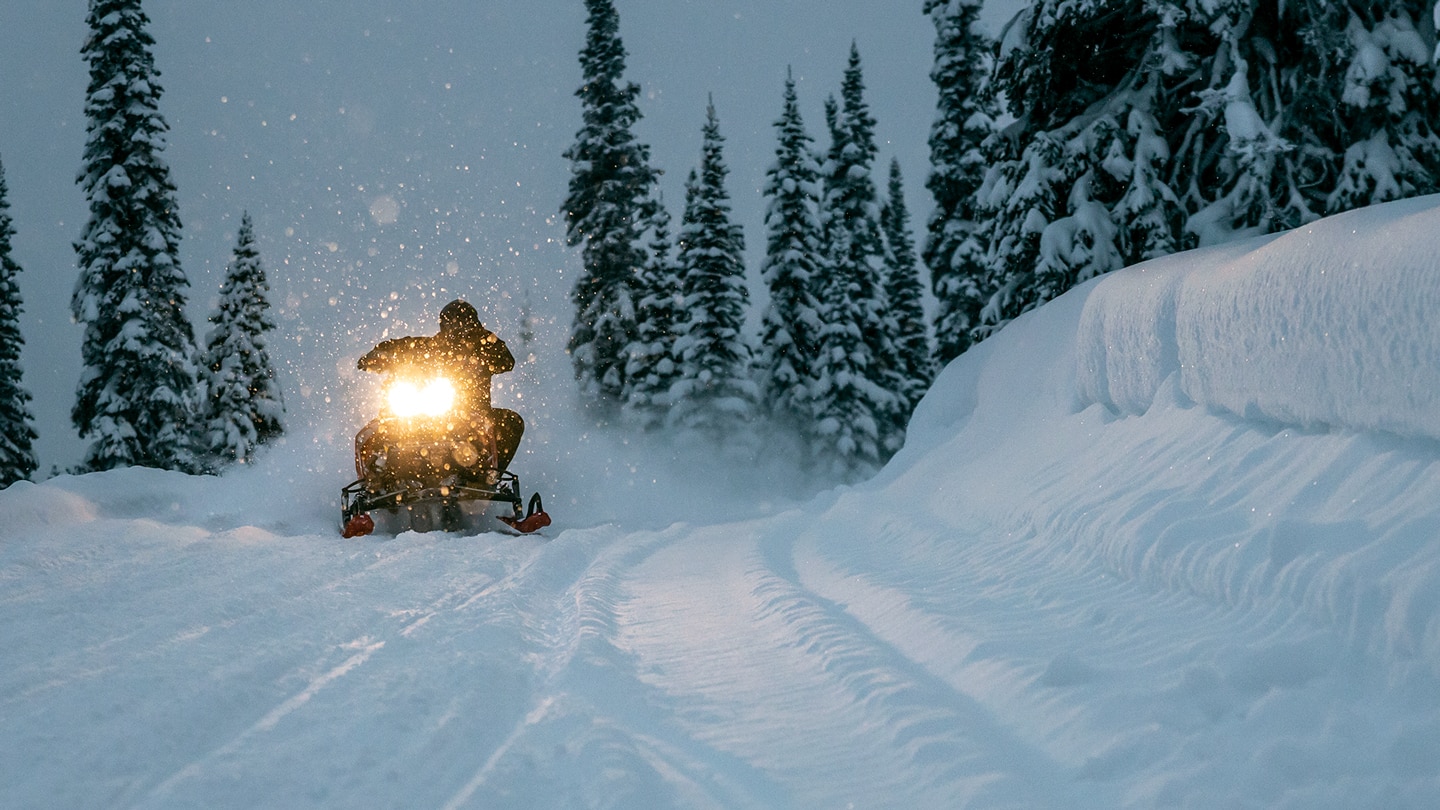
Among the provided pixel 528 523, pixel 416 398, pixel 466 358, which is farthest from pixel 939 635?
pixel 466 358

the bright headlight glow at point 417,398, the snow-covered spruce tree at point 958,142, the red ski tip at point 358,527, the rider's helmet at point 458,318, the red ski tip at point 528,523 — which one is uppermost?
the snow-covered spruce tree at point 958,142

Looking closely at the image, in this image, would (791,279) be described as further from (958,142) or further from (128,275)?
(128,275)

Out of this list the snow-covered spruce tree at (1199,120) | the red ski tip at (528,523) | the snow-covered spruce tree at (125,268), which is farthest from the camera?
the snow-covered spruce tree at (125,268)

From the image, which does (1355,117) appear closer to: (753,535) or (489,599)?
(753,535)

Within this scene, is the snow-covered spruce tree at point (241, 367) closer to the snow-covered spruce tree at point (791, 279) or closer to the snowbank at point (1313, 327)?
the snow-covered spruce tree at point (791, 279)

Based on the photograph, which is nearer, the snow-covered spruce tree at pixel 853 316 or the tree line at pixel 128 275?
the tree line at pixel 128 275

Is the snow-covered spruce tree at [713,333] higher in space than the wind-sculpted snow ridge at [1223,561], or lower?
higher

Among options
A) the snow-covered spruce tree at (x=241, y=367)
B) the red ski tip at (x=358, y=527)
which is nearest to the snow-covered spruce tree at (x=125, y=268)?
the snow-covered spruce tree at (x=241, y=367)

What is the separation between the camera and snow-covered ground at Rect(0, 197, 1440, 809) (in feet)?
11.5

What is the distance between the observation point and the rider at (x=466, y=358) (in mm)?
13570

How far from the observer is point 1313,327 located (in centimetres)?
596

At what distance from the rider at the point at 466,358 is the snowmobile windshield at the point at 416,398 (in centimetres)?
31

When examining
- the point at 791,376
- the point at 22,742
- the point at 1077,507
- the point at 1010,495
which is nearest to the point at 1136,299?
the point at 1010,495

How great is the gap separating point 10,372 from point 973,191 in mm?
30090
